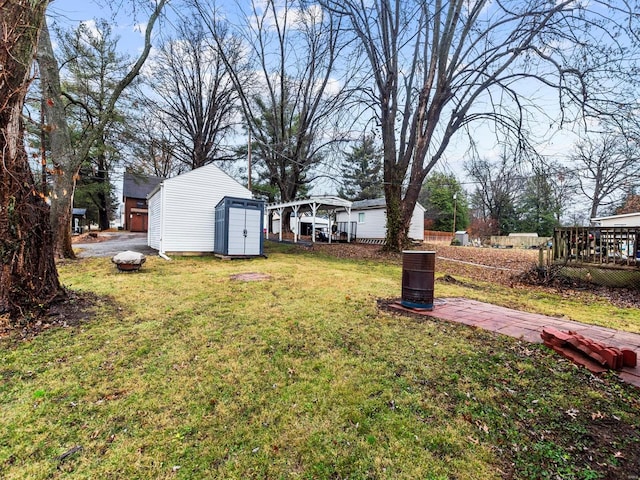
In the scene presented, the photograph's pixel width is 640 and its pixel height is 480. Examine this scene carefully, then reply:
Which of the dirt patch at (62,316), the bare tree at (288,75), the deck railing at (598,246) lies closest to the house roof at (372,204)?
the bare tree at (288,75)

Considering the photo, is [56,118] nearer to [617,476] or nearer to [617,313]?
[617,476]

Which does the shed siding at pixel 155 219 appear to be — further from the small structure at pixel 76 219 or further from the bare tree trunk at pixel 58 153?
the small structure at pixel 76 219

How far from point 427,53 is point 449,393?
13.3m

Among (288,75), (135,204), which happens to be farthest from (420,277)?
(135,204)

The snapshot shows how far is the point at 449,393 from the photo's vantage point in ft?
8.17

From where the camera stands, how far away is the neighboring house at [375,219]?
68.4ft

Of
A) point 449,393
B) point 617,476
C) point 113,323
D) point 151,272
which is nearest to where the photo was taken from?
point 617,476

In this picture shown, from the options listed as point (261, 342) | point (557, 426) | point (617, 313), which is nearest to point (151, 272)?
point (261, 342)

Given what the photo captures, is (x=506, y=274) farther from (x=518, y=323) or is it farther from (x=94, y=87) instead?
(x=94, y=87)

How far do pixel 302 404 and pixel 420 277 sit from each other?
2.87 metres

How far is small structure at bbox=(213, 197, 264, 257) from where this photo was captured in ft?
36.9

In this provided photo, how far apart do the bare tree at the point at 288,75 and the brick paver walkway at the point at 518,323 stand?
8928 millimetres

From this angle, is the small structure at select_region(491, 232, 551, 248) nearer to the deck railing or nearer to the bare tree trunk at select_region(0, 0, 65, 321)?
the deck railing

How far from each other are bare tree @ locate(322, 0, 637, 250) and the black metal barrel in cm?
673
